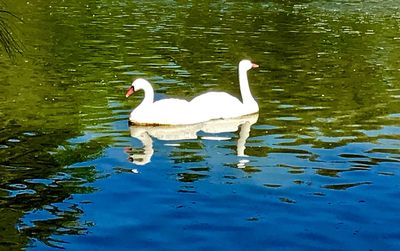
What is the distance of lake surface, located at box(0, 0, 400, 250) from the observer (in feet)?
40.8

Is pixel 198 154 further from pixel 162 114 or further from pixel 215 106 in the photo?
pixel 215 106

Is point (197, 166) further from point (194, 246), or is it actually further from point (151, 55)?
point (151, 55)

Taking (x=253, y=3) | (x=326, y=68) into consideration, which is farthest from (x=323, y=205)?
(x=253, y=3)

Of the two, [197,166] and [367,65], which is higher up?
[367,65]

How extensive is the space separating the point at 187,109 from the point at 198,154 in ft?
10.7

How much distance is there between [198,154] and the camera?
1709cm

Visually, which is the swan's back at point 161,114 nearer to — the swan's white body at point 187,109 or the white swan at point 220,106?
the swan's white body at point 187,109

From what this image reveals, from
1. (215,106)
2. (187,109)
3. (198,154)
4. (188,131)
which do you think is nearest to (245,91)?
(215,106)

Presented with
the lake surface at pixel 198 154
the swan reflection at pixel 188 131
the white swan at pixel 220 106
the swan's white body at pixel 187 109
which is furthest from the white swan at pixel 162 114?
the white swan at pixel 220 106

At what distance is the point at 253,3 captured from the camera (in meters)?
68.1

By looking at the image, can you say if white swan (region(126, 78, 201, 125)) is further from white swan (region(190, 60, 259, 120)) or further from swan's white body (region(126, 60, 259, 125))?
white swan (region(190, 60, 259, 120))

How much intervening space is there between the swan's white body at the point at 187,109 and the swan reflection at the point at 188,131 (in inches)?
5.9

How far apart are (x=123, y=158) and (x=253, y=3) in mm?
52960

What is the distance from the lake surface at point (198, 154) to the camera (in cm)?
1242
